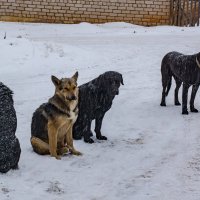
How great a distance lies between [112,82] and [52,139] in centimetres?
132

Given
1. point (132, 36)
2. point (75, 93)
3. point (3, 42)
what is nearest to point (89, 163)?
point (75, 93)

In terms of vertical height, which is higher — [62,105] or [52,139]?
[62,105]

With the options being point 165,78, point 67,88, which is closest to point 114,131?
point 67,88

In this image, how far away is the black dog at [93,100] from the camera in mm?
7547

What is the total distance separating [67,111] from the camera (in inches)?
269

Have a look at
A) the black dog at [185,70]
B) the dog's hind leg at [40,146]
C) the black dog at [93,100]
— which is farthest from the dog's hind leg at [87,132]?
the black dog at [185,70]

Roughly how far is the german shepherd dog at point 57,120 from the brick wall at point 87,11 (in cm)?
1443

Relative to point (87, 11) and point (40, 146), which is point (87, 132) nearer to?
point (40, 146)

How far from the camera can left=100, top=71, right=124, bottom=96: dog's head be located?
7.46m

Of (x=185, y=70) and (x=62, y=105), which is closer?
(x=62, y=105)

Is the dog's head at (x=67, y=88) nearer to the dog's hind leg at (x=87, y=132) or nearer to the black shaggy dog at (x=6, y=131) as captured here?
the black shaggy dog at (x=6, y=131)

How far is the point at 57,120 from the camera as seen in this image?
6816 mm

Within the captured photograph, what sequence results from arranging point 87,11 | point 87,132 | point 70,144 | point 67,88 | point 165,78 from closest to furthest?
1. point 67,88
2. point 70,144
3. point 87,132
4. point 165,78
5. point 87,11

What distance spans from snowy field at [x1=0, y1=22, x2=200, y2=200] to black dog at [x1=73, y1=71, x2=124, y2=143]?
0.22 m
